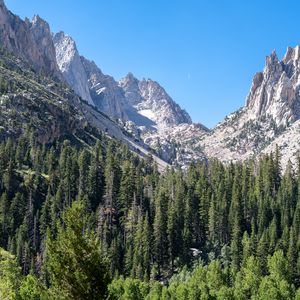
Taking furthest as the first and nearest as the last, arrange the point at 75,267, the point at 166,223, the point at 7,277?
the point at 166,223, the point at 7,277, the point at 75,267

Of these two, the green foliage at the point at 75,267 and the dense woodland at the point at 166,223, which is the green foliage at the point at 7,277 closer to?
the dense woodland at the point at 166,223

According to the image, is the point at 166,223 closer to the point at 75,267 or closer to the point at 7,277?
the point at 7,277

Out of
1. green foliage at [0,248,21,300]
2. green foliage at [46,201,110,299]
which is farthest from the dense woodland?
green foliage at [46,201,110,299]

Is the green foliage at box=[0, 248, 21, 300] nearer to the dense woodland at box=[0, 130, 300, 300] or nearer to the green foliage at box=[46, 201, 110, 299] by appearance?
the dense woodland at box=[0, 130, 300, 300]

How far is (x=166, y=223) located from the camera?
12394 centimetres

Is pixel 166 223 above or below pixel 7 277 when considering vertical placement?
above

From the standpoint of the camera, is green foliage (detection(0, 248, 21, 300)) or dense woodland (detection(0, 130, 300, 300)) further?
dense woodland (detection(0, 130, 300, 300))

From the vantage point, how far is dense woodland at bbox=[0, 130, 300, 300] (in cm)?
8794

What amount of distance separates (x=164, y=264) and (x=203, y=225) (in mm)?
18658

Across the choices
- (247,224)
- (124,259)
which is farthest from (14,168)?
(247,224)

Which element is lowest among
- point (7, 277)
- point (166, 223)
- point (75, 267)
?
point (75, 267)

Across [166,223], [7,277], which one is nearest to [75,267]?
[7,277]

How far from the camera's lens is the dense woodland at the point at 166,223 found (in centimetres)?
8794

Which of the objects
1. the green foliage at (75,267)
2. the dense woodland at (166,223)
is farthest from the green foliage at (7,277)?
the green foliage at (75,267)
